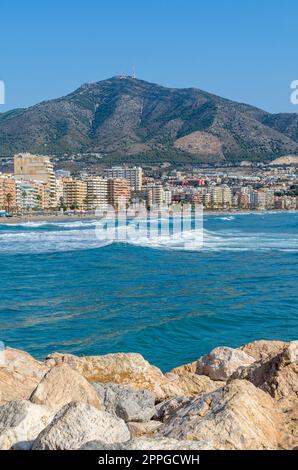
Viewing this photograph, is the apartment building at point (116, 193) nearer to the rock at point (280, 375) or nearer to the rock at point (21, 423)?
the rock at point (280, 375)

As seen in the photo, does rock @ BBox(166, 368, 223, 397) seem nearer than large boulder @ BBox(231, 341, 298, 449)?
No

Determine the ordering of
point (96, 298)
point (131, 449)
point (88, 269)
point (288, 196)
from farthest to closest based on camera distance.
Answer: point (288, 196)
point (88, 269)
point (96, 298)
point (131, 449)

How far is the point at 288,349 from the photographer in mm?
5879

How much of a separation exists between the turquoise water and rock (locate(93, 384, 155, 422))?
608 cm

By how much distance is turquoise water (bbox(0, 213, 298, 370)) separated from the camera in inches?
563

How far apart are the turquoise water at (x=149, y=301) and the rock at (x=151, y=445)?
27.5 feet

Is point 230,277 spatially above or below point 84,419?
below

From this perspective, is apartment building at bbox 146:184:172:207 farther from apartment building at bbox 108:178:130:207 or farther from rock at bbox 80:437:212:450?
rock at bbox 80:437:212:450

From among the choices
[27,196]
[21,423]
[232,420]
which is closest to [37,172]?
[27,196]

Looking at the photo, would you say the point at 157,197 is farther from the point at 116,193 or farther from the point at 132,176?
the point at 132,176

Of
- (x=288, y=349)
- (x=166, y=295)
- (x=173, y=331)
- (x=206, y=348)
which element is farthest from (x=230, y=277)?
(x=288, y=349)

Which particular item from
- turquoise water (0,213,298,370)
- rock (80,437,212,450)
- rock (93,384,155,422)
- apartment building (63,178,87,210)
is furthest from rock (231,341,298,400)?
apartment building (63,178,87,210)
